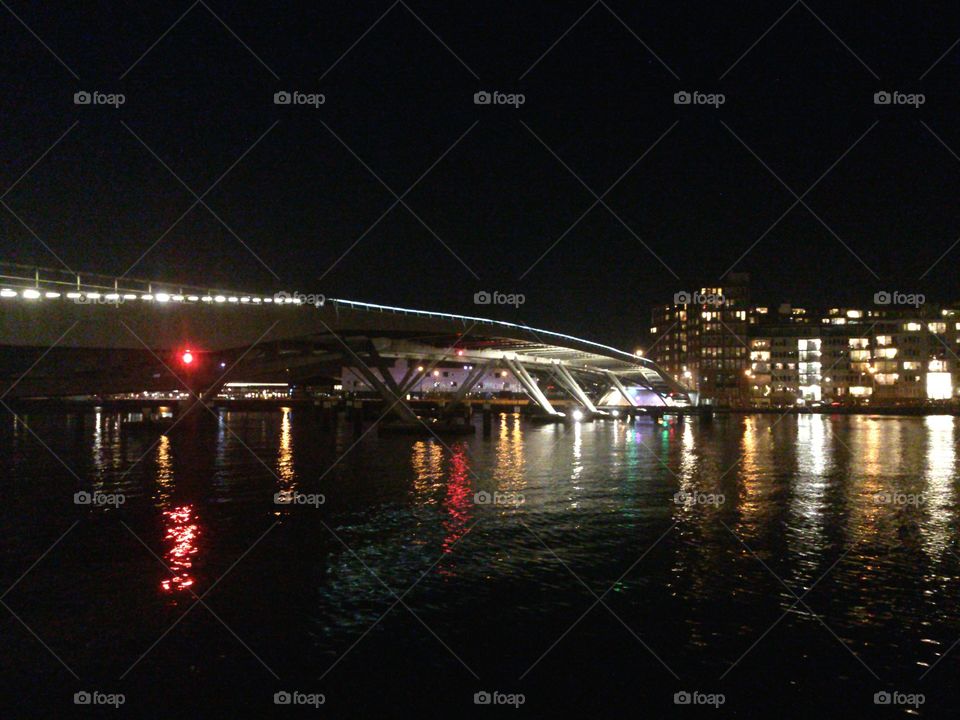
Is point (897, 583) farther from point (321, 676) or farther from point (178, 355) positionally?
point (178, 355)

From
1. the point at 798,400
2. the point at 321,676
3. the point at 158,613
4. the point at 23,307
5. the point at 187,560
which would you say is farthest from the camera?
the point at 798,400

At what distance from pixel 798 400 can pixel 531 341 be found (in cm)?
11045

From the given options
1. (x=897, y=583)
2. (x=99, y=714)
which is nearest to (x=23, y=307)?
(x=99, y=714)

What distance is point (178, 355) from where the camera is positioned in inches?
1940
